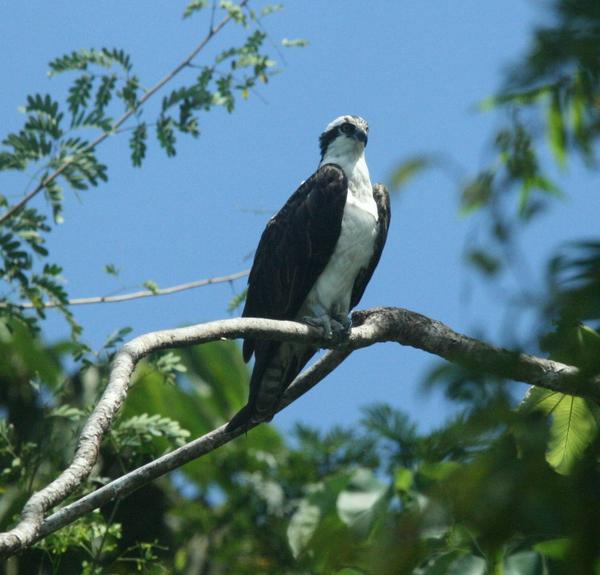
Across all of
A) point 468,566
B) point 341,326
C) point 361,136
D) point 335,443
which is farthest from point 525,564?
point 335,443

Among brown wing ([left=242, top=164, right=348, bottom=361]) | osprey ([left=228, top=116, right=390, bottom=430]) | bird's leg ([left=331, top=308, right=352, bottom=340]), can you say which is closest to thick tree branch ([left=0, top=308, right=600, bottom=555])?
bird's leg ([left=331, top=308, right=352, bottom=340])

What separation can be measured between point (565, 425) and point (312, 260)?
293 centimetres

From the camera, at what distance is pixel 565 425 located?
1.71 meters

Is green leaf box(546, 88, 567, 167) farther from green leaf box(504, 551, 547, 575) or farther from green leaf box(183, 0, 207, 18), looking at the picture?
green leaf box(183, 0, 207, 18)

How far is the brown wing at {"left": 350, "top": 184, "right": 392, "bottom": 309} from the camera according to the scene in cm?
483

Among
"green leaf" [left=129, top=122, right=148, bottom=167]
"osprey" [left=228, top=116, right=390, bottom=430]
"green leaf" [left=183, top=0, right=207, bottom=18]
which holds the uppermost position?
"green leaf" [left=183, top=0, right=207, bottom=18]

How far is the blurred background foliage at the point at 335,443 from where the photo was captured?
0.93m

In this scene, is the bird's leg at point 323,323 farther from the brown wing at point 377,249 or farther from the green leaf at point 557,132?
the green leaf at point 557,132

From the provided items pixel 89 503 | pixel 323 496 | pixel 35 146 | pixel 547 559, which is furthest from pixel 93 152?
pixel 547 559

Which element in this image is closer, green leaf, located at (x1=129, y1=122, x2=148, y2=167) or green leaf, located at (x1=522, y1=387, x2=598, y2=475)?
green leaf, located at (x1=522, y1=387, x2=598, y2=475)

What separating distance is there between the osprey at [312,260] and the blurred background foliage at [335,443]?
43 cm

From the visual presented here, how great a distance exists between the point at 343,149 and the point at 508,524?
4.43 meters

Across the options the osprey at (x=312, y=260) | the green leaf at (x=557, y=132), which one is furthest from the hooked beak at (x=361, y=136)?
the green leaf at (x=557, y=132)

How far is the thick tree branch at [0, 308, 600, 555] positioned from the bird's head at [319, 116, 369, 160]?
1512 mm
